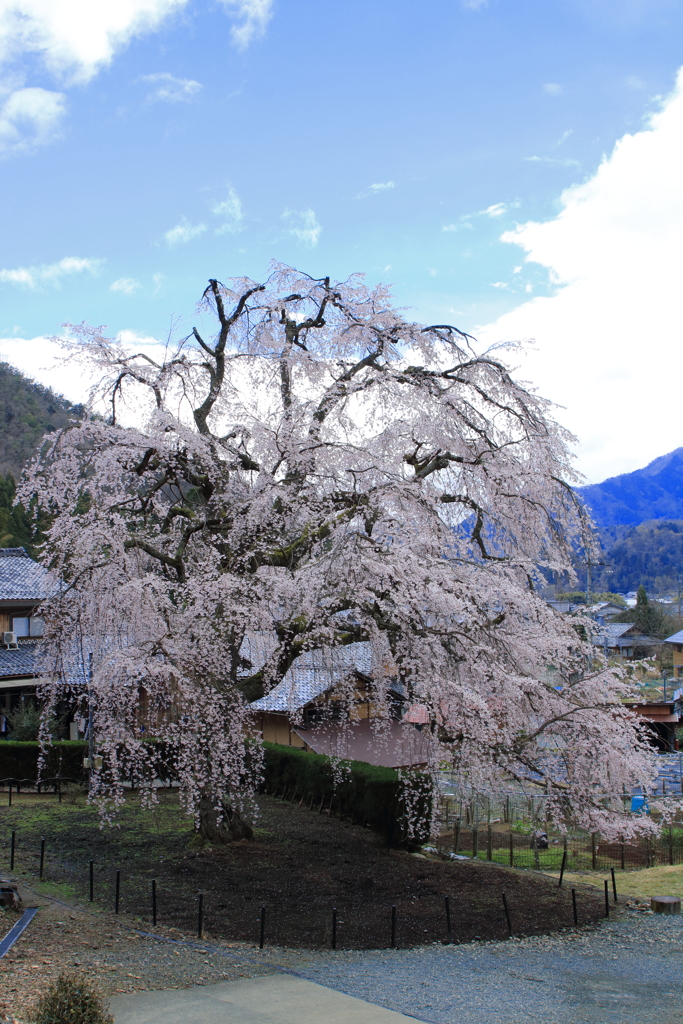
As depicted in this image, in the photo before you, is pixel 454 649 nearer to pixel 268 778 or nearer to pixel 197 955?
pixel 197 955

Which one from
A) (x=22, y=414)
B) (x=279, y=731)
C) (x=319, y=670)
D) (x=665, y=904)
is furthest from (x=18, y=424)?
(x=665, y=904)

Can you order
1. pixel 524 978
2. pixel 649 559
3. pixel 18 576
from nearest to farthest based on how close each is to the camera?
1. pixel 524 978
2. pixel 18 576
3. pixel 649 559

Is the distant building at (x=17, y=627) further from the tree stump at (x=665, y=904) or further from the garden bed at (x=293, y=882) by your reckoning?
the tree stump at (x=665, y=904)

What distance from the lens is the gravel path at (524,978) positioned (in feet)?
19.5

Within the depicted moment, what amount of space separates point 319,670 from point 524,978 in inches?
195

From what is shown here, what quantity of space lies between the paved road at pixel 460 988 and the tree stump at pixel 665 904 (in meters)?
1.53

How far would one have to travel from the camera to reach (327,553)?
919 centimetres

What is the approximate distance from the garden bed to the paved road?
746 mm

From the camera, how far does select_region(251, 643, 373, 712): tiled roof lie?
962cm

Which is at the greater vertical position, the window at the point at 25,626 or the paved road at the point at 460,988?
the window at the point at 25,626

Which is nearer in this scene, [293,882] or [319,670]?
[293,882]

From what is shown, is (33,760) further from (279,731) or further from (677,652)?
(677,652)

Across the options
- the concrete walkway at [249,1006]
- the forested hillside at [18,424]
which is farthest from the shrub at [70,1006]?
the forested hillside at [18,424]

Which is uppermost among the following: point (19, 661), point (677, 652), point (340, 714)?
point (340, 714)
